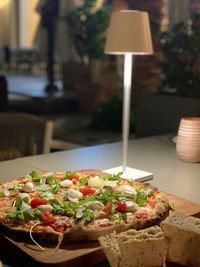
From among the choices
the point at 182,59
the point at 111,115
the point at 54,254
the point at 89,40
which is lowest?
the point at 111,115

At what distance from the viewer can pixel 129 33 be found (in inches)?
61.0

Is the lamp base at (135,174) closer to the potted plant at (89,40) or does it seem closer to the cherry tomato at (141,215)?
the cherry tomato at (141,215)

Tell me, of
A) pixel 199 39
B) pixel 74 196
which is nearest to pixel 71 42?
pixel 199 39

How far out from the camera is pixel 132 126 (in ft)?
14.3

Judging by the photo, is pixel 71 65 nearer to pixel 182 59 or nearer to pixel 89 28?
pixel 89 28

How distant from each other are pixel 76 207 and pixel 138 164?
786mm

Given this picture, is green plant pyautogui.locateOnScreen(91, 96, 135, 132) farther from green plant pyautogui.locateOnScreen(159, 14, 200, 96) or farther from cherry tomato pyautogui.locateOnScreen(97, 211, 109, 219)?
cherry tomato pyautogui.locateOnScreen(97, 211, 109, 219)

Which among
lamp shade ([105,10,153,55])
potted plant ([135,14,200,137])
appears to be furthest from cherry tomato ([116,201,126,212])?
potted plant ([135,14,200,137])

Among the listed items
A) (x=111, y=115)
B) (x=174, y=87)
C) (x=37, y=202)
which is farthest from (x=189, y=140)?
(x=111, y=115)

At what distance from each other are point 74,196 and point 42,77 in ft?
12.9

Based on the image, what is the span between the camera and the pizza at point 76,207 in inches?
40.2

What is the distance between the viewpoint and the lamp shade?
155 cm

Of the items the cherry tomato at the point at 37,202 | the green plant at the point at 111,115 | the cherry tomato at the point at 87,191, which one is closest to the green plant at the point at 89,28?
the green plant at the point at 111,115

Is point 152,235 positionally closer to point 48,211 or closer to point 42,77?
point 48,211
